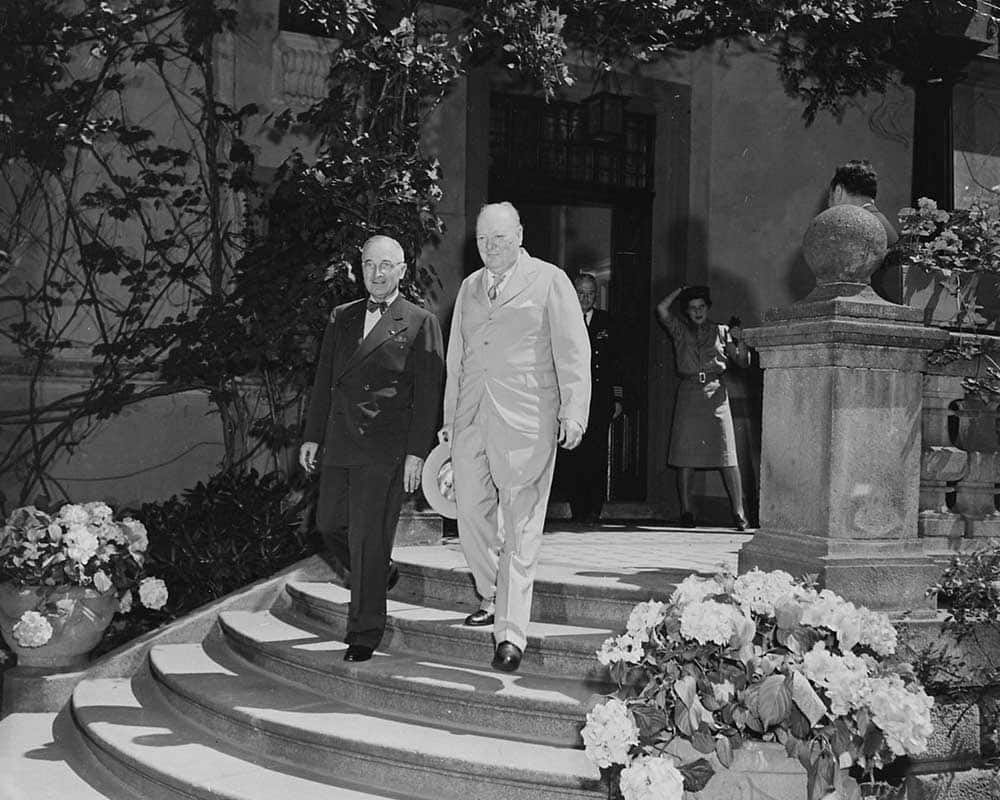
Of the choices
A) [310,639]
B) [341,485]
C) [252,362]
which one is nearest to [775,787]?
[341,485]

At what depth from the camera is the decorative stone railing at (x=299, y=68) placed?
27.2ft

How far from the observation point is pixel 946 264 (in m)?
4.85

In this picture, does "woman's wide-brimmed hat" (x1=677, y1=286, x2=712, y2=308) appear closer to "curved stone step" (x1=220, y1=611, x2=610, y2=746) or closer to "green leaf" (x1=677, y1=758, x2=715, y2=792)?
"curved stone step" (x1=220, y1=611, x2=610, y2=746)

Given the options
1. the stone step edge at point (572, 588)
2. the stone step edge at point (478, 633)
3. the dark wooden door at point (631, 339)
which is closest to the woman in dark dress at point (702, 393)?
the dark wooden door at point (631, 339)

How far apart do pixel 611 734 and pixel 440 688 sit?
61.2 inches

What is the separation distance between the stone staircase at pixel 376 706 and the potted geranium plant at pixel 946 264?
5.85 ft

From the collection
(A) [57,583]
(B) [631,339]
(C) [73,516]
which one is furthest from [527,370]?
(B) [631,339]

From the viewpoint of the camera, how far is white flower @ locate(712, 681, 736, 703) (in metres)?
2.96

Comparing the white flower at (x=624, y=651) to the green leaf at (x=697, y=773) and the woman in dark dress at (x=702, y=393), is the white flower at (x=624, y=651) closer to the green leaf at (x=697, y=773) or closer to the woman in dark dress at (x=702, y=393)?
the green leaf at (x=697, y=773)

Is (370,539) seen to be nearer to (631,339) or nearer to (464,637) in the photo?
(464,637)

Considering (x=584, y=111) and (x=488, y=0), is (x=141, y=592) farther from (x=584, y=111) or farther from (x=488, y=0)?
(x=584, y=111)

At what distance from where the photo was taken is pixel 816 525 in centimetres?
443

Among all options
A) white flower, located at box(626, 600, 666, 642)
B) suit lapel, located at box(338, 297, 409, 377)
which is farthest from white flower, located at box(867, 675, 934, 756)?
suit lapel, located at box(338, 297, 409, 377)

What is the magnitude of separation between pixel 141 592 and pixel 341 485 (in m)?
1.58
